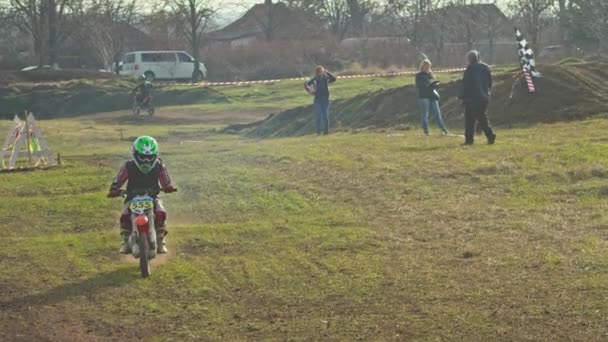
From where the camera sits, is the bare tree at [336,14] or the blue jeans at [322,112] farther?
the bare tree at [336,14]

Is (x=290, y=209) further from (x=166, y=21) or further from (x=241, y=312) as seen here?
(x=166, y=21)

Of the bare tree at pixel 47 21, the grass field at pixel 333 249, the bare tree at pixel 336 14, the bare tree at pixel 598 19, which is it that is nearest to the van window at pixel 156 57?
the bare tree at pixel 47 21

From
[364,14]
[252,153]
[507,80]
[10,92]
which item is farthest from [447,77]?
[364,14]

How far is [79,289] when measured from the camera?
9.70m

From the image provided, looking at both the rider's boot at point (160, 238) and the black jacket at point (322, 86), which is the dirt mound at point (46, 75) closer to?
the black jacket at point (322, 86)

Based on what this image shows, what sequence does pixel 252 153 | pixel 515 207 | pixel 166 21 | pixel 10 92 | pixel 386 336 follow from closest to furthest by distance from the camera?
pixel 386 336, pixel 515 207, pixel 252 153, pixel 10 92, pixel 166 21

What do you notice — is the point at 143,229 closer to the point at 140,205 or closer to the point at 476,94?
the point at 140,205

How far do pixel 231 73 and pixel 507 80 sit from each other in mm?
39827

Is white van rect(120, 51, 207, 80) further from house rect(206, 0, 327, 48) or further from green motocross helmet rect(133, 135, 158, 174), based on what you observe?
green motocross helmet rect(133, 135, 158, 174)

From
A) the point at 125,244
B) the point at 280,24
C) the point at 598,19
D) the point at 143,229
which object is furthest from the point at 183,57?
the point at 143,229

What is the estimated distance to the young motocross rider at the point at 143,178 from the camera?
10531mm

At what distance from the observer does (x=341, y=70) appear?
2331 inches

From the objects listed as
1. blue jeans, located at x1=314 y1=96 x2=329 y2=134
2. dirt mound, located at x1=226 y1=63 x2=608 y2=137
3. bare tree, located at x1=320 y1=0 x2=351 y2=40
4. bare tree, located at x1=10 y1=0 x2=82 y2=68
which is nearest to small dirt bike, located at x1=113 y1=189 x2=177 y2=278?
dirt mound, located at x1=226 y1=63 x2=608 y2=137

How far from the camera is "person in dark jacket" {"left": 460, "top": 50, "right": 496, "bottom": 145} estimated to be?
63.9 feet
